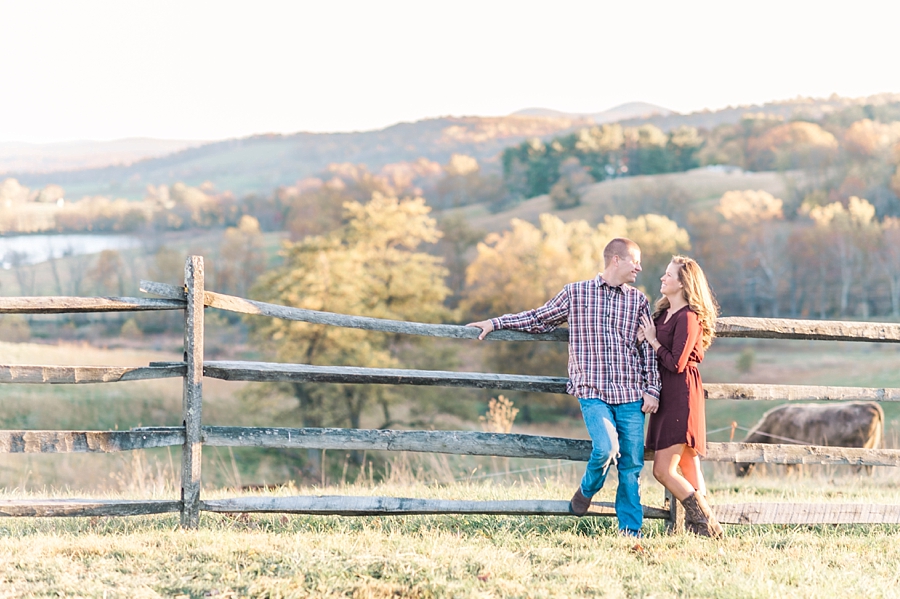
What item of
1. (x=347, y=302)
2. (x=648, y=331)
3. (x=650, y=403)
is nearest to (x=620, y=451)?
(x=650, y=403)

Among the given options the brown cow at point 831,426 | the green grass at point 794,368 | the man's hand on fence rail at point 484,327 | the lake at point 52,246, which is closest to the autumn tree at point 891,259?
the green grass at point 794,368

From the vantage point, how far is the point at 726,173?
106 metres

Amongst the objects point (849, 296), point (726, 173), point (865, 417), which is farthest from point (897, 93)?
point (865, 417)

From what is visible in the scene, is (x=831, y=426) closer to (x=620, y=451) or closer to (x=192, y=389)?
(x=620, y=451)

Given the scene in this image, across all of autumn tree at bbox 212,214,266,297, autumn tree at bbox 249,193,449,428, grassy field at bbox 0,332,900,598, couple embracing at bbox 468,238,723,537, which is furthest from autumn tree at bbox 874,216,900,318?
couple embracing at bbox 468,238,723,537

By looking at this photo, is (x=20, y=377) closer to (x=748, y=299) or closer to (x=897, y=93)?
(x=748, y=299)

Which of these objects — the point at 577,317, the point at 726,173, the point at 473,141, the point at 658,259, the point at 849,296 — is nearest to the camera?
the point at 577,317

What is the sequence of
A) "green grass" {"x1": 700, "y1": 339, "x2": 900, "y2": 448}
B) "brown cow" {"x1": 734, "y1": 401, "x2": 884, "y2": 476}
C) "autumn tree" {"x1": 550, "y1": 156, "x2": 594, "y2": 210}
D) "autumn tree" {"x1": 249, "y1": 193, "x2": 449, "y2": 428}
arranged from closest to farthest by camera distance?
"brown cow" {"x1": 734, "y1": 401, "x2": 884, "y2": 476}
"autumn tree" {"x1": 249, "y1": 193, "x2": 449, "y2": 428}
"green grass" {"x1": 700, "y1": 339, "x2": 900, "y2": 448}
"autumn tree" {"x1": 550, "y1": 156, "x2": 594, "y2": 210}

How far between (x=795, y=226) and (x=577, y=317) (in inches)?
2934

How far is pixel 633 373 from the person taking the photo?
5.27 metres

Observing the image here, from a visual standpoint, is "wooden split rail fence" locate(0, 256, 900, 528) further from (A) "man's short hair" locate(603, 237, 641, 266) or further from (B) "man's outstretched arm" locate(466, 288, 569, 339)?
(A) "man's short hair" locate(603, 237, 641, 266)

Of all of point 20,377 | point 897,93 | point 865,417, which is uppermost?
point 897,93

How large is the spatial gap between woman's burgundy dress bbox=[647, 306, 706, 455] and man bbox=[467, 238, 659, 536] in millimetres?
96

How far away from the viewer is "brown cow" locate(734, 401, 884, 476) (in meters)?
12.0
